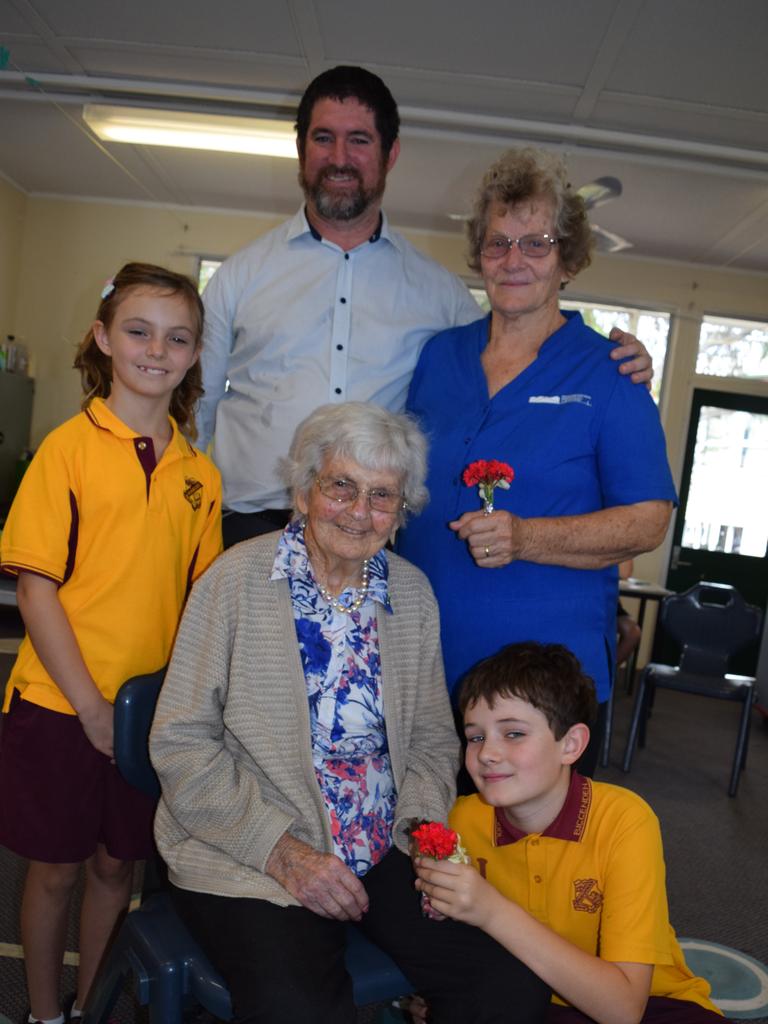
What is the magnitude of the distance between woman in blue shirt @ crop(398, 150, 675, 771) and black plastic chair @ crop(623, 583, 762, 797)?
3.56 m

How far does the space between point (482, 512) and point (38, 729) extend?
1.09 m

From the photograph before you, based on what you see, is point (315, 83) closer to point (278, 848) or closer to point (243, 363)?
point (243, 363)

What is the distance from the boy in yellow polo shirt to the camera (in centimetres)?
148

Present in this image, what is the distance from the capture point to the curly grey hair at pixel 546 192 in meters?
1.96

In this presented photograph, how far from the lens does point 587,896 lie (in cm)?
160

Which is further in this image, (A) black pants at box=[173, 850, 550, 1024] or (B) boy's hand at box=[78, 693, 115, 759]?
(B) boy's hand at box=[78, 693, 115, 759]

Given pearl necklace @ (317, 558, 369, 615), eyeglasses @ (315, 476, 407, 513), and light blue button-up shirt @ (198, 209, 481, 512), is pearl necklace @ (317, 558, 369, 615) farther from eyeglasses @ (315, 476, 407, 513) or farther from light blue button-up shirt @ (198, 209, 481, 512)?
light blue button-up shirt @ (198, 209, 481, 512)

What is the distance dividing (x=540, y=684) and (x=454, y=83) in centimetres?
442

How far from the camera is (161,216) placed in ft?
26.5

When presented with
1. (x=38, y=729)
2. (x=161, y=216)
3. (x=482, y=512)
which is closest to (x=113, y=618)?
(x=38, y=729)

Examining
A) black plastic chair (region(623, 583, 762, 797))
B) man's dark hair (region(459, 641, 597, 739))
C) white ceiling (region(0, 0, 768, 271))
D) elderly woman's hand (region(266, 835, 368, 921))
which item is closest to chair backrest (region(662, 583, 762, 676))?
black plastic chair (region(623, 583, 762, 797))

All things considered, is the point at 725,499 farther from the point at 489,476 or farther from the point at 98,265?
the point at 489,476

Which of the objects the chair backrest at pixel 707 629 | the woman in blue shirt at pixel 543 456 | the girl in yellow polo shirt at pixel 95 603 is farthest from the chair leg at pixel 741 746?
the girl in yellow polo shirt at pixel 95 603

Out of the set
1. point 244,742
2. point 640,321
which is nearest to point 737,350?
point 640,321
